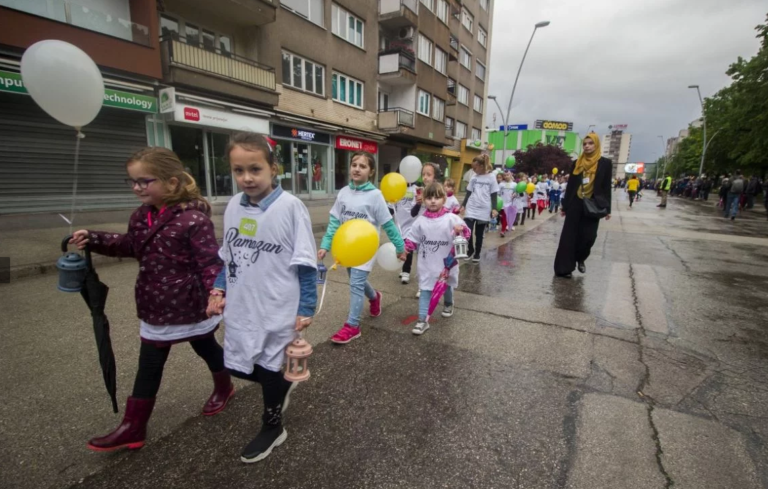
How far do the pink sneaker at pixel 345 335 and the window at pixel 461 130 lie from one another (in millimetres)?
30669

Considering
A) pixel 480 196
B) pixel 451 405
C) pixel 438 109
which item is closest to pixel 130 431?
pixel 451 405

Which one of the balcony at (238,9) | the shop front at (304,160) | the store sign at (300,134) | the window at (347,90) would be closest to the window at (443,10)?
the window at (347,90)

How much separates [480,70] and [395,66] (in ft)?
60.6

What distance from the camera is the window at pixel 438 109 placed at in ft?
82.2

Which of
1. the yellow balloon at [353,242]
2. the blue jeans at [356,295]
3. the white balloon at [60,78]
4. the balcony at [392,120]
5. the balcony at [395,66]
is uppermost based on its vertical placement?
the balcony at [395,66]

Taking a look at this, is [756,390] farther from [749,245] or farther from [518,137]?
[518,137]

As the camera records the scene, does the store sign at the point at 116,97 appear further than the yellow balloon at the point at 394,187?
Yes

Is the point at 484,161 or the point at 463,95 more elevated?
the point at 463,95

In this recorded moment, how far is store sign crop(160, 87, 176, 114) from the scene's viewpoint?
10656mm

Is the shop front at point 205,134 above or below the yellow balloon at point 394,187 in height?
above

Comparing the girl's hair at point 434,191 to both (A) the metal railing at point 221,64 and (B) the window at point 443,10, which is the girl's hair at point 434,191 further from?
(B) the window at point 443,10

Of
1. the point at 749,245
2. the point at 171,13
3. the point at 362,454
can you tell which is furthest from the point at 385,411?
the point at 171,13

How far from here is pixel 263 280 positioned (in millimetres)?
1900

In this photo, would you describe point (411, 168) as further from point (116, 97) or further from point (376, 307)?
point (116, 97)
